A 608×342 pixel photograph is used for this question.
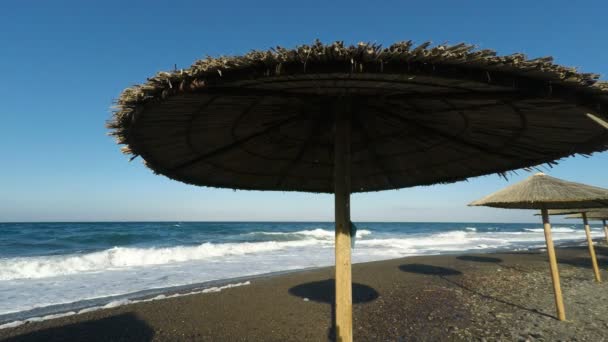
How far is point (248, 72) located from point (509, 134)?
2.29m

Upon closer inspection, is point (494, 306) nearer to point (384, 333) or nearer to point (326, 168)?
point (384, 333)

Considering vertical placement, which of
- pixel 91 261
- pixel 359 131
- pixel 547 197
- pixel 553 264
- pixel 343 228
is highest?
pixel 359 131

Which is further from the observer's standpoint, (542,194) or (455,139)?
(542,194)

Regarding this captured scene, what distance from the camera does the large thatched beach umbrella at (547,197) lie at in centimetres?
575

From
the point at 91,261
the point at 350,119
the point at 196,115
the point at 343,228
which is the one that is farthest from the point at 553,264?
the point at 91,261

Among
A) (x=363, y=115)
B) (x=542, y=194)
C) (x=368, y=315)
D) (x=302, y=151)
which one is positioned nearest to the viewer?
(x=363, y=115)

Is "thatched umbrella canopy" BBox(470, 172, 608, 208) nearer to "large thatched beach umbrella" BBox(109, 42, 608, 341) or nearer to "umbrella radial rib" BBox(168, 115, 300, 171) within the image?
"large thatched beach umbrella" BBox(109, 42, 608, 341)

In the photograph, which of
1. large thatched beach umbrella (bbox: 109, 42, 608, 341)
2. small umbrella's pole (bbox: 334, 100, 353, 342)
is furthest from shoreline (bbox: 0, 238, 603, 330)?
small umbrella's pole (bbox: 334, 100, 353, 342)

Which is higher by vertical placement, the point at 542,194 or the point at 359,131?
the point at 359,131

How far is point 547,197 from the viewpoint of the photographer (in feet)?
18.8

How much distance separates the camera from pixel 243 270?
14.5 meters

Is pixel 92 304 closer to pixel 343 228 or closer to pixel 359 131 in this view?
pixel 343 228

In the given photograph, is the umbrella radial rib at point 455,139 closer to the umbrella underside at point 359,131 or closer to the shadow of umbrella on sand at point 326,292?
the umbrella underside at point 359,131

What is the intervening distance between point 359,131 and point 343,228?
1.11 meters
